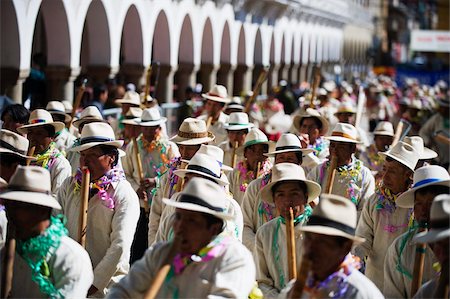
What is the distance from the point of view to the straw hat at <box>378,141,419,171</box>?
24.3ft

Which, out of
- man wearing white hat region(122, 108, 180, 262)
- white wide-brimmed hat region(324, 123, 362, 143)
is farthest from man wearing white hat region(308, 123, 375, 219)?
man wearing white hat region(122, 108, 180, 262)

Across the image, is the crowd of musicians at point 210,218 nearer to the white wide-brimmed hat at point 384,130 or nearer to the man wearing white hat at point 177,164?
the man wearing white hat at point 177,164

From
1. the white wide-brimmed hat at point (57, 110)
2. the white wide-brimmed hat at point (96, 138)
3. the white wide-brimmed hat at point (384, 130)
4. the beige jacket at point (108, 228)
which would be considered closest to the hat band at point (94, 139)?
the white wide-brimmed hat at point (96, 138)

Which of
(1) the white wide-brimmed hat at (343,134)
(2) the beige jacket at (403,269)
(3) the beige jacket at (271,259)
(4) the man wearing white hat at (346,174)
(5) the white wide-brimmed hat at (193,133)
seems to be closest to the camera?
(2) the beige jacket at (403,269)

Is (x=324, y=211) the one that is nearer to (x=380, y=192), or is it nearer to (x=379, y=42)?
(x=380, y=192)

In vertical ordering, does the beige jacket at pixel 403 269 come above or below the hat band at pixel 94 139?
below

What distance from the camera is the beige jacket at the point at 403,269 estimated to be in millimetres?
5770

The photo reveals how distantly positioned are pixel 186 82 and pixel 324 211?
66.6 feet

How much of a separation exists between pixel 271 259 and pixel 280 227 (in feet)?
0.76

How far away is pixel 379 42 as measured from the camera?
87.9 meters

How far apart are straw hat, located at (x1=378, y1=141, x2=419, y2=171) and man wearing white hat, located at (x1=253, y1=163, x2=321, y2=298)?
3.81 feet

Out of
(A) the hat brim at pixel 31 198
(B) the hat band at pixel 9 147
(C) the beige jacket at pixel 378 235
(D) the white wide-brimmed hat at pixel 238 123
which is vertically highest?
Answer: (A) the hat brim at pixel 31 198

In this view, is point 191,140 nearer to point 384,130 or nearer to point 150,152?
point 150,152

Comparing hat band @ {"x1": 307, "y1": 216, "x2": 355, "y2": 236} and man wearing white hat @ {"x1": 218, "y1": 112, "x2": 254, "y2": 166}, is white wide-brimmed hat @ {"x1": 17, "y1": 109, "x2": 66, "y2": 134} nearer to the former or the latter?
man wearing white hat @ {"x1": 218, "y1": 112, "x2": 254, "y2": 166}
